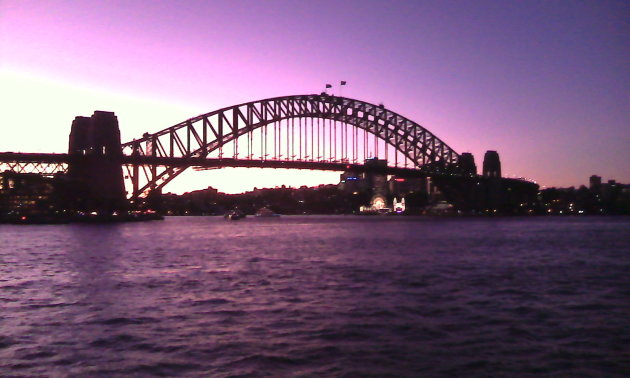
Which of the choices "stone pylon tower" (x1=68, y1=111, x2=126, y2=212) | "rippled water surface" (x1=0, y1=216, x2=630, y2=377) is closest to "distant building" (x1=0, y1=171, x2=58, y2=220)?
"stone pylon tower" (x1=68, y1=111, x2=126, y2=212)

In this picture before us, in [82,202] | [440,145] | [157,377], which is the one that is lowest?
[157,377]

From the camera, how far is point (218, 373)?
10.4 m

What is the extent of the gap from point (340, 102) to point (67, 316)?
289 feet

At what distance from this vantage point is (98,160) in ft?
263

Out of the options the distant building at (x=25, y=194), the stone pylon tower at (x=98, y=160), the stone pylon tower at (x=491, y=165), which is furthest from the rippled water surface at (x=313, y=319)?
the stone pylon tower at (x=491, y=165)

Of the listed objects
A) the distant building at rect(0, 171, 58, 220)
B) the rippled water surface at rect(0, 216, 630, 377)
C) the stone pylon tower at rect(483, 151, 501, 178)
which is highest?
the stone pylon tower at rect(483, 151, 501, 178)

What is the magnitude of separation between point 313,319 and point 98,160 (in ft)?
230

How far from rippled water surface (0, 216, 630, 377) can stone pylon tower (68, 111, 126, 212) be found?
5309cm

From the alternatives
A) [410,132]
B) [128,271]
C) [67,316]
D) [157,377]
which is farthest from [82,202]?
[157,377]

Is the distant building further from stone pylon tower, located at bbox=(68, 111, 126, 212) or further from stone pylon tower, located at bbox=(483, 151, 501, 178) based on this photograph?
stone pylon tower, located at bbox=(483, 151, 501, 178)

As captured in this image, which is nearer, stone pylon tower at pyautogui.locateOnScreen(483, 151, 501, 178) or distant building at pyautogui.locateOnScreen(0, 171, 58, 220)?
distant building at pyautogui.locateOnScreen(0, 171, 58, 220)

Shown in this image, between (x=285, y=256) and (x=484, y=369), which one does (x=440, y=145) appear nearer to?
(x=285, y=256)

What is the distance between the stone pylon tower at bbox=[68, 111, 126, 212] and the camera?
79.7 meters

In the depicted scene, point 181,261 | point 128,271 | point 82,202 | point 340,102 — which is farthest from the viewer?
point 340,102
